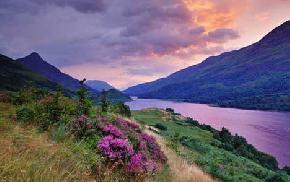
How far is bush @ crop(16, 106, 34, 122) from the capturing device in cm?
1305

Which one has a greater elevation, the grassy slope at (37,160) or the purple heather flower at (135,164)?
the grassy slope at (37,160)

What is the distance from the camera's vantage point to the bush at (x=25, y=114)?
42.8 feet

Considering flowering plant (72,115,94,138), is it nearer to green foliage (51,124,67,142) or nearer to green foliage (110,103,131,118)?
green foliage (51,124,67,142)

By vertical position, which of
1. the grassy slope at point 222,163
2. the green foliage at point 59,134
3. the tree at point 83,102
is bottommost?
the grassy slope at point 222,163

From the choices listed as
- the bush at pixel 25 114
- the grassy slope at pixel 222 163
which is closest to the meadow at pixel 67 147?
the bush at pixel 25 114

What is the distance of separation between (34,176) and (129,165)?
4.44 metres

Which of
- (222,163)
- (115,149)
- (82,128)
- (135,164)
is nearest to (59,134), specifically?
(82,128)

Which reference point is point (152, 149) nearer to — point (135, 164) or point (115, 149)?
point (115, 149)

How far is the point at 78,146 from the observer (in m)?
9.98

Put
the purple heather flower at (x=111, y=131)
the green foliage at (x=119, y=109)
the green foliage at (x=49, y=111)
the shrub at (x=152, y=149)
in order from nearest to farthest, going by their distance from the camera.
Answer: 1. the purple heather flower at (x=111, y=131)
2. the green foliage at (x=49, y=111)
3. the shrub at (x=152, y=149)
4. the green foliage at (x=119, y=109)

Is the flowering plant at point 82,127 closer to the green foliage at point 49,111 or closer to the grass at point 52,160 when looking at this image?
the grass at point 52,160

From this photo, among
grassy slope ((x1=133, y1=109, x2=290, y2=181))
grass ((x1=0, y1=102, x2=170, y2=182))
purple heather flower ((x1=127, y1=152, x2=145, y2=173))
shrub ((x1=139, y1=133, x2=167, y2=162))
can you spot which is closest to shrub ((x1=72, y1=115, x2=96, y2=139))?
grass ((x1=0, y1=102, x2=170, y2=182))

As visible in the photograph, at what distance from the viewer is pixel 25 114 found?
13281 mm

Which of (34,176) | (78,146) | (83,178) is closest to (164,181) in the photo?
(78,146)
